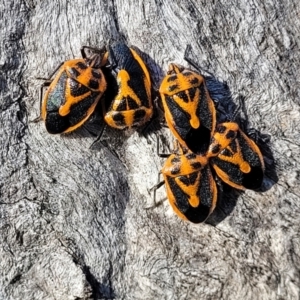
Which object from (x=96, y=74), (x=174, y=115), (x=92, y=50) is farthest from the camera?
(x=92, y=50)

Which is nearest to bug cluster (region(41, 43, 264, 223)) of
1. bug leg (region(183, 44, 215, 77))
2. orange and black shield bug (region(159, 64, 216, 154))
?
orange and black shield bug (region(159, 64, 216, 154))

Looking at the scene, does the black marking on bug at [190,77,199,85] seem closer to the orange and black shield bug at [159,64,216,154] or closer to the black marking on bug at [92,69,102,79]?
the orange and black shield bug at [159,64,216,154]

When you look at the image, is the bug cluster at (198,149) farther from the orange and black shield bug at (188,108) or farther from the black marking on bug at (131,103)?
the black marking on bug at (131,103)

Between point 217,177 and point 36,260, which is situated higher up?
point 217,177

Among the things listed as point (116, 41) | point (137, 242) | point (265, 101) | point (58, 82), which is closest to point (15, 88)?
point (58, 82)

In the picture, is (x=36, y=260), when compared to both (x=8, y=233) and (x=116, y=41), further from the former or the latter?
(x=116, y=41)

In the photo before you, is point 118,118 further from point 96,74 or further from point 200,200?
point 200,200

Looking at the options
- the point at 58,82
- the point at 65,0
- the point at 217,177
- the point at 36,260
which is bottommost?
the point at 36,260

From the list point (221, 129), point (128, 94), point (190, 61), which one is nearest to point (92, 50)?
point (128, 94)
